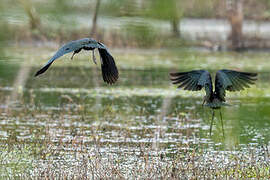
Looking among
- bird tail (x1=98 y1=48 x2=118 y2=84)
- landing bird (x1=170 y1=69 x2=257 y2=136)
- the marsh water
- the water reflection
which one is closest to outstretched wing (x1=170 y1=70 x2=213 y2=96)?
landing bird (x1=170 y1=69 x2=257 y2=136)

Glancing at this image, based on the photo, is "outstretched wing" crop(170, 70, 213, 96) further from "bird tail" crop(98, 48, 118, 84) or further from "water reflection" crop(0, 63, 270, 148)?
"water reflection" crop(0, 63, 270, 148)

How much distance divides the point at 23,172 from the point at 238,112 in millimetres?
6735

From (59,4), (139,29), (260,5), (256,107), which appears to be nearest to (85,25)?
(139,29)

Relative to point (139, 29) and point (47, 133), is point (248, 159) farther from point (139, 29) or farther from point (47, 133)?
point (139, 29)

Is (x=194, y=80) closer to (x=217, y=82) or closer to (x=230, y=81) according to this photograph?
(x=217, y=82)

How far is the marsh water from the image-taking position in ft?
35.6

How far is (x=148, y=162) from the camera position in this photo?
364 inches

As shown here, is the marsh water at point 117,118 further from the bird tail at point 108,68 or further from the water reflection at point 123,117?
the bird tail at point 108,68

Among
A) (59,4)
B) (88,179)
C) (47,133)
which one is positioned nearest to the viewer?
(88,179)

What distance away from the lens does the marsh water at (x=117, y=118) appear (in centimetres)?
1086

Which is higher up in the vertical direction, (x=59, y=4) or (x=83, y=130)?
(x=59, y=4)

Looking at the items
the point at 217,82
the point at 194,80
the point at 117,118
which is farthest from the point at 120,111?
the point at 194,80

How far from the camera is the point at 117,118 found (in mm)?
13305

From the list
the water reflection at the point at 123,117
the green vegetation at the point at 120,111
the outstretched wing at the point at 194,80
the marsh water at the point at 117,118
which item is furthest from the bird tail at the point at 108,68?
the water reflection at the point at 123,117
